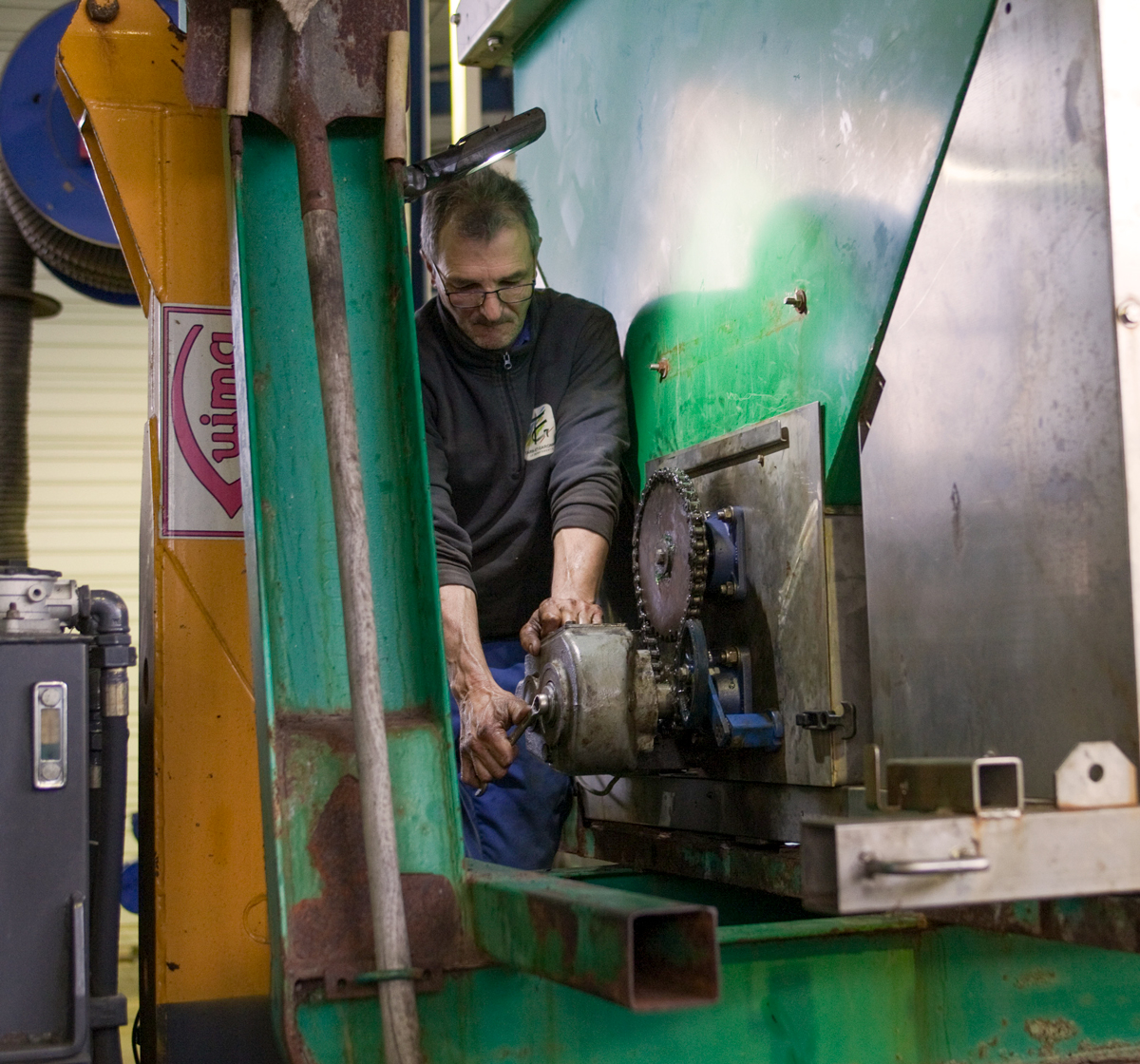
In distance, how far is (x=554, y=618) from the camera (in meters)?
2.06

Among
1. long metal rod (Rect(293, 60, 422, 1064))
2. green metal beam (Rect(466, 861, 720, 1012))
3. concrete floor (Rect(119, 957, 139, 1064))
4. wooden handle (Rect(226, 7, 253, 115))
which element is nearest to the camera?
green metal beam (Rect(466, 861, 720, 1012))

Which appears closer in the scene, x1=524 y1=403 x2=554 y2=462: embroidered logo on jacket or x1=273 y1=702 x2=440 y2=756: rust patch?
x1=273 y1=702 x2=440 y2=756: rust patch

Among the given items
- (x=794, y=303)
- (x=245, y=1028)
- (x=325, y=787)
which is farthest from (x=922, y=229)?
(x=245, y=1028)

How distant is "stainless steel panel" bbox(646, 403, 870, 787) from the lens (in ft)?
5.95

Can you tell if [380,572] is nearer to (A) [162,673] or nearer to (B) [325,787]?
(B) [325,787]

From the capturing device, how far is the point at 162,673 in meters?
1.66

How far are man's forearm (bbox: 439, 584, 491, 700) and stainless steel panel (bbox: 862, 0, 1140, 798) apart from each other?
70 cm

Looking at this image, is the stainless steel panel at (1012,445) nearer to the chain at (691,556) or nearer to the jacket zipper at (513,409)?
the chain at (691,556)

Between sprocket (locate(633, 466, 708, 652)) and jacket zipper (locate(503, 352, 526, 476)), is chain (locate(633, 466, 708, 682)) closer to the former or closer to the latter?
sprocket (locate(633, 466, 708, 652))

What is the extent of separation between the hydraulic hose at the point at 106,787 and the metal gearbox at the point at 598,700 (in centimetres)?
64

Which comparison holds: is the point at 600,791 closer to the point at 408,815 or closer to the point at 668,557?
the point at 668,557

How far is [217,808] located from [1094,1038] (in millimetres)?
1171

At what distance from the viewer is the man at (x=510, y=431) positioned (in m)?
2.31

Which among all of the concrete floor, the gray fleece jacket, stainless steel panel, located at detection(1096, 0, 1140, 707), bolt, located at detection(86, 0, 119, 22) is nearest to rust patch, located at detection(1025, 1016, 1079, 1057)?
stainless steel panel, located at detection(1096, 0, 1140, 707)
